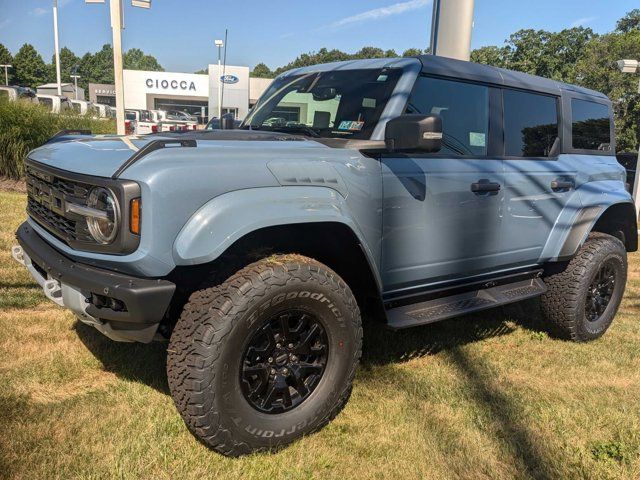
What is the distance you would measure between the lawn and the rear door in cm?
87

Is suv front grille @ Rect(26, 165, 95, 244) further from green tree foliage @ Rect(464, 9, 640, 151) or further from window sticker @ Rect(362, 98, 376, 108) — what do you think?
green tree foliage @ Rect(464, 9, 640, 151)

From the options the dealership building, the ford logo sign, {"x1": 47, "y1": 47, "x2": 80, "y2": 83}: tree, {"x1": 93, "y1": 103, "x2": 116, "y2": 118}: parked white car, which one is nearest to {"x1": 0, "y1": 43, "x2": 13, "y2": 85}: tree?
{"x1": 47, "y1": 47, "x2": 80, "y2": 83}: tree

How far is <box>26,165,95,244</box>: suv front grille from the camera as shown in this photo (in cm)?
245

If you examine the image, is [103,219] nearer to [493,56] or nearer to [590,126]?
[590,126]

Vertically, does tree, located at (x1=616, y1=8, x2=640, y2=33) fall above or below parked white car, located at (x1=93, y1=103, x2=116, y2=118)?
above

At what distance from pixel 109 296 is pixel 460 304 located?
A: 225 centimetres

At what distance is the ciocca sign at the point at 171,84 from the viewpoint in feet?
159

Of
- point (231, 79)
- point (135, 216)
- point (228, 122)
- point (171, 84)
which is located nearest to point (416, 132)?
point (135, 216)

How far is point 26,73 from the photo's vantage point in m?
77.3

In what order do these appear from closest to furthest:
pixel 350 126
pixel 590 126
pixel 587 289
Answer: pixel 350 126
pixel 587 289
pixel 590 126

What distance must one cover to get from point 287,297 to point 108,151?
108 centimetres

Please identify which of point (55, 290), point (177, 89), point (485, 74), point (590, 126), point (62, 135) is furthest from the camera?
point (177, 89)

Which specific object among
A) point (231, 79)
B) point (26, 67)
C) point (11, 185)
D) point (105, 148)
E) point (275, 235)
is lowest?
point (11, 185)

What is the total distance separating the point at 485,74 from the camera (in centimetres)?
371
